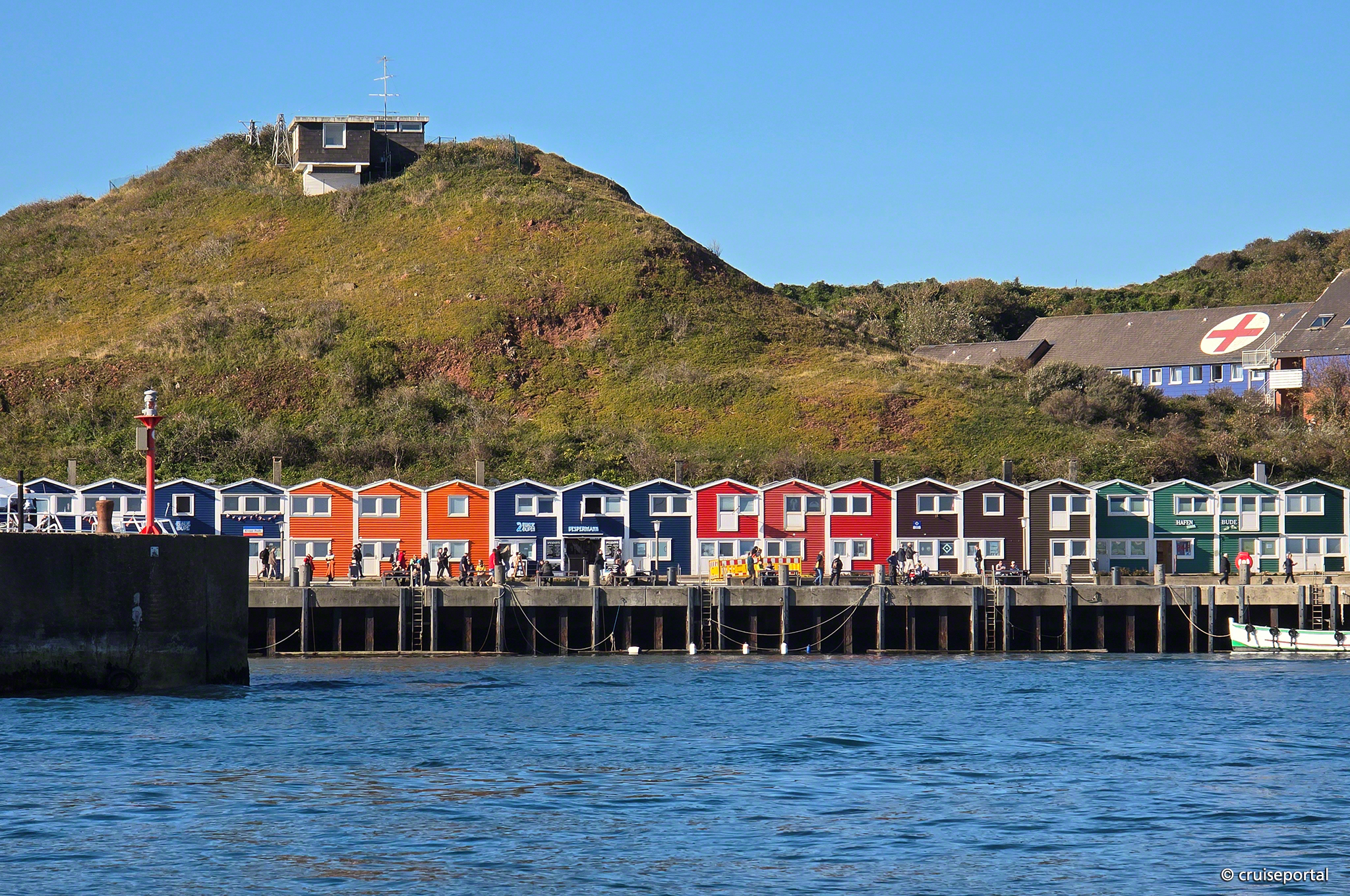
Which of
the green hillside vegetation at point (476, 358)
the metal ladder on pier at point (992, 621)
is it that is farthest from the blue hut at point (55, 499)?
the metal ladder on pier at point (992, 621)

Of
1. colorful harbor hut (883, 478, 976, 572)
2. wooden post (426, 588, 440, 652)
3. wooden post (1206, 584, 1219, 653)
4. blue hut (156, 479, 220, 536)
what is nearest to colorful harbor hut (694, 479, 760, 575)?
colorful harbor hut (883, 478, 976, 572)

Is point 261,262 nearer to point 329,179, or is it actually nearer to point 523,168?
point 329,179

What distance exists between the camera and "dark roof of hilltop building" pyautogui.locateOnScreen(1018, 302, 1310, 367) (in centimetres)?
10600

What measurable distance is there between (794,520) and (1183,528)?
16.2 m

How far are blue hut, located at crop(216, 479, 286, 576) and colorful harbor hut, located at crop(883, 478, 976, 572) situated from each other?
973 inches

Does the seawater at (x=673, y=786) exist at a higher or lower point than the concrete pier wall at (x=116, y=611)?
lower

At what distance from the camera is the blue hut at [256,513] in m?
62.9

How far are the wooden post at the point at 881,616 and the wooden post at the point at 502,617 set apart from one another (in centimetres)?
1249

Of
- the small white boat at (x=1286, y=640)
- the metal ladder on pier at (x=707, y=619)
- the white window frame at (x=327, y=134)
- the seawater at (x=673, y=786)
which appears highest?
the white window frame at (x=327, y=134)

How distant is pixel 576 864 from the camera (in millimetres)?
23516

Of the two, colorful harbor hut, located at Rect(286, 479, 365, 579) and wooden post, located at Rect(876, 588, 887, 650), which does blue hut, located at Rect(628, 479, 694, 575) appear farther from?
wooden post, located at Rect(876, 588, 887, 650)

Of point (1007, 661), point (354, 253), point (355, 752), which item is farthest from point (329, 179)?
point (355, 752)

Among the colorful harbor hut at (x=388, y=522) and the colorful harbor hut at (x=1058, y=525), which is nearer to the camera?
the colorful harbor hut at (x=388, y=522)

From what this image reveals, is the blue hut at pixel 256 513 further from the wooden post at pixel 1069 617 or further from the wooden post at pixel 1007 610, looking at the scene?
the wooden post at pixel 1069 617
